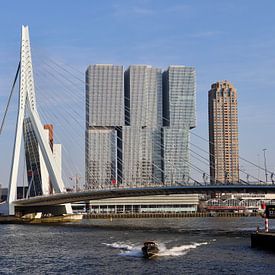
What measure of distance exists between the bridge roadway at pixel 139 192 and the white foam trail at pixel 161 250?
2025 centimetres

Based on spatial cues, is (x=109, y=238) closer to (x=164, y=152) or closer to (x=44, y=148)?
(x=44, y=148)

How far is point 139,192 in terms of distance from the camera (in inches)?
3012

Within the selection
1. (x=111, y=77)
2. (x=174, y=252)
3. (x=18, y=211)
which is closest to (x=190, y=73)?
(x=111, y=77)

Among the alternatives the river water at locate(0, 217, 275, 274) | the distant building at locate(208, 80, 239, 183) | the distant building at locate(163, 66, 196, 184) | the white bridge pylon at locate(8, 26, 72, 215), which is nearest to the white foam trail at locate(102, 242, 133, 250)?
the river water at locate(0, 217, 275, 274)

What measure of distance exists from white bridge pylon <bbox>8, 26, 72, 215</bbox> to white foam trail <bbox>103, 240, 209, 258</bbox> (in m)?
30.2

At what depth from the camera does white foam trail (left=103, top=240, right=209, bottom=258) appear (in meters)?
42.6

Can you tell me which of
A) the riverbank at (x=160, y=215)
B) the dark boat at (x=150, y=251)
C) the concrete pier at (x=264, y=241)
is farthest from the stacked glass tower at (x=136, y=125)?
the dark boat at (x=150, y=251)

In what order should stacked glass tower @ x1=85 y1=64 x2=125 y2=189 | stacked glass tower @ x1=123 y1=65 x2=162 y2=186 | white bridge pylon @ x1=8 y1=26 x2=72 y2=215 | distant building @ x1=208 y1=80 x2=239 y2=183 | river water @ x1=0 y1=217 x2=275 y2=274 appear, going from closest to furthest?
river water @ x1=0 y1=217 x2=275 y2=274
white bridge pylon @ x1=8 y1=26 x2=72 y2=215
stacked glass tower @ x1=85 y1=64 x2=125 y2=189
stacked glass tower @ x1=123 y1=65 x2=162 y2=186
distant building @ x1=208 y1=80 x2=239 y2=183

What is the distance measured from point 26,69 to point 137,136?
67.9 meters

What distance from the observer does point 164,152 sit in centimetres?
14938

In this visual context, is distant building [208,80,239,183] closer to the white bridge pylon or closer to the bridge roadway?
the bridge roadway

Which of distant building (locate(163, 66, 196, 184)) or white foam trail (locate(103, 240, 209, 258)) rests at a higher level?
distant building (locate(163, 66, 196, 184))

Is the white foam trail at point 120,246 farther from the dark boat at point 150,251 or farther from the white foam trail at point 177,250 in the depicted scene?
the dark boat at point 150,251

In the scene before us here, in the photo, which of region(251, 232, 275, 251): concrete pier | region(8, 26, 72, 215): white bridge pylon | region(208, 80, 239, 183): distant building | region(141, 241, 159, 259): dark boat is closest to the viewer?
region(141, 241, 159, 259): dark boat
